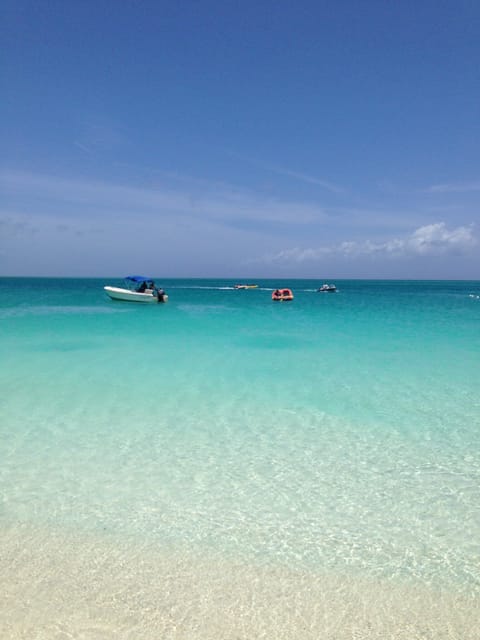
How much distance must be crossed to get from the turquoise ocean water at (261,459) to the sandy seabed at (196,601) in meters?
0.22

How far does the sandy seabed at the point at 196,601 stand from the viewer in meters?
3.01

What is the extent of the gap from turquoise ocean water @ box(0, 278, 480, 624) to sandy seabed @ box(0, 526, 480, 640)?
0.22 metres

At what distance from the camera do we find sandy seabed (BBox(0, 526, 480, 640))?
9.87ft

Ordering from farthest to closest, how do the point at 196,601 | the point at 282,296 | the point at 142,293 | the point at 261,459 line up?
the point at 282,296 → the point at 142,293 → the point at 261,459 → the point at 196,601

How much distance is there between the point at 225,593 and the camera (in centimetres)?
338

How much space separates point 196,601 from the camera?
10.8 ft

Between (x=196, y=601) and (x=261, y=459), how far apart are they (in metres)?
2.72

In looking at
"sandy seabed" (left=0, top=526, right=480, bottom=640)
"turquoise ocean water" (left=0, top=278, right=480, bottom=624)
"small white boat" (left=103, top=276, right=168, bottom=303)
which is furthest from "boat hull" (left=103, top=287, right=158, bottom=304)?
"sandy seabed" (left=0, top=526, right=480, bottom=640)

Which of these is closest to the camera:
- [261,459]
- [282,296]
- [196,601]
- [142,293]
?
[196,601]

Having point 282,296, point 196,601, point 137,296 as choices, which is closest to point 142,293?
point 137,296

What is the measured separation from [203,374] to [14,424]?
4.73m

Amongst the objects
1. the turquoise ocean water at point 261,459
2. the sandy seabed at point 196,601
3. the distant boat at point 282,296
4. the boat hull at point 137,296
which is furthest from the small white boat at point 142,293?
the sandy seabed at point 196,601

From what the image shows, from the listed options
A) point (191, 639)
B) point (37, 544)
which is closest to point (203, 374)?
point (37, 544)

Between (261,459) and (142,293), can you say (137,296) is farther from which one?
(261,459)
